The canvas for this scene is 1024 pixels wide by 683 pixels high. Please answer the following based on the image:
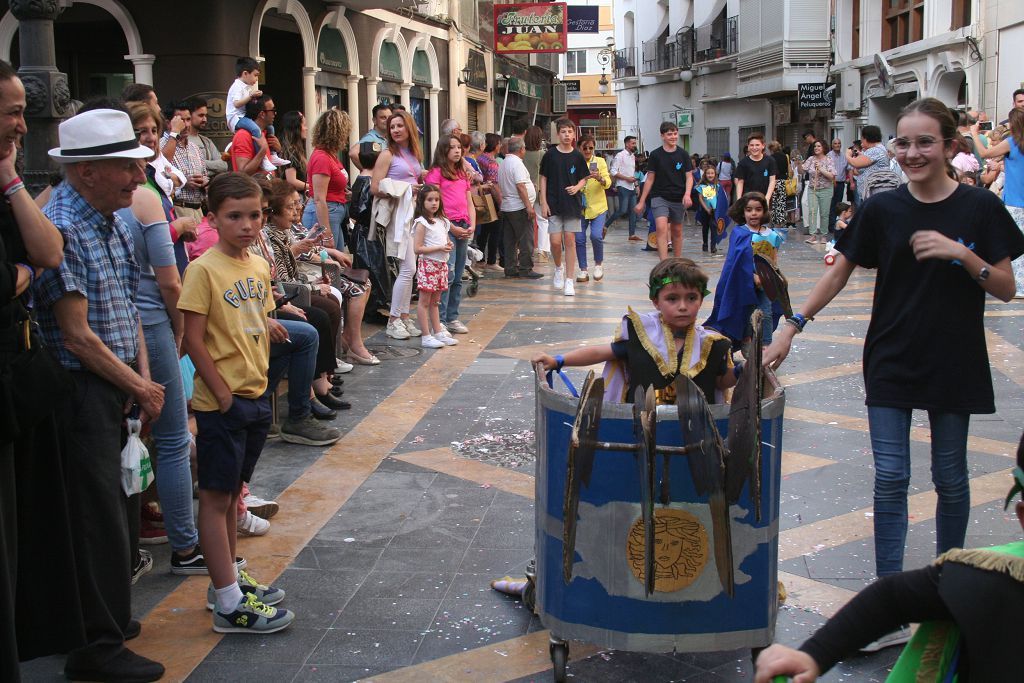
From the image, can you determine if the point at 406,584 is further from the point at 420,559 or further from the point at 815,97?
the point at 815,97

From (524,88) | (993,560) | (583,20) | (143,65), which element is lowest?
(993,560)

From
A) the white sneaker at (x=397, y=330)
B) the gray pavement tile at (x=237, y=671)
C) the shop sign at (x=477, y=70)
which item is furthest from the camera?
the shop sign at (x=477, y=70)

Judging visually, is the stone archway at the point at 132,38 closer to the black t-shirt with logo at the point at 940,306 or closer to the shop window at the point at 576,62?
the black t-shirt with logo at the point at 940,306

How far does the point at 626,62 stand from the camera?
188 ft

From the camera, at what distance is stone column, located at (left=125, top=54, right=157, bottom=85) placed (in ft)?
47.0

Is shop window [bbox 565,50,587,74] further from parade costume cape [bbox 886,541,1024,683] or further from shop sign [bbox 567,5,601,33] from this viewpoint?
parade costume cape [bbox 886,541,1024,683]

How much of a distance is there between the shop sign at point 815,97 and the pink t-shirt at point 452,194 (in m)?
24.6

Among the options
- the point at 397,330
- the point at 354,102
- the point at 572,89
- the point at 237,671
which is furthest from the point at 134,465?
the point at 572,89

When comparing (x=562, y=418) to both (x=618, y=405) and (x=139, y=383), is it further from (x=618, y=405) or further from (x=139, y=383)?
(x=139, y=383)

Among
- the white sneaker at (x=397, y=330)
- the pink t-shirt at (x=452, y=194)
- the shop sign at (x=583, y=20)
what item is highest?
the shop sign at (x=583, y=20)

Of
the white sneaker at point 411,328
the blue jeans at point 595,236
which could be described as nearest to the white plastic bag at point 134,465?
the white sneaker at point 411,328

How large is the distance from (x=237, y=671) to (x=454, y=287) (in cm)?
695

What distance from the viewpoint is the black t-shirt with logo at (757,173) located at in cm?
1590

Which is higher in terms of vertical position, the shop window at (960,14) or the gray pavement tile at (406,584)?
the shop window at (960,14)
